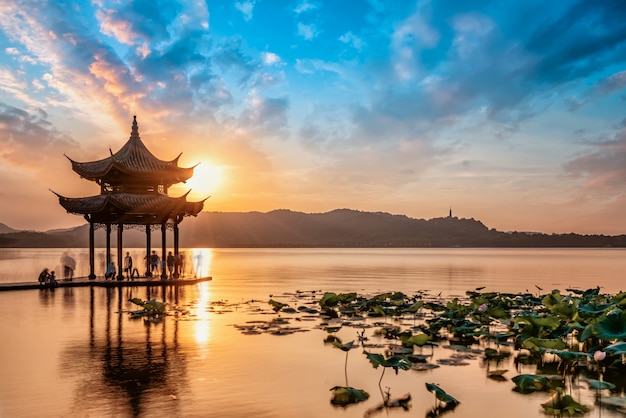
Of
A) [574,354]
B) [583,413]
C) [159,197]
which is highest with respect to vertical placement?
[159,197]

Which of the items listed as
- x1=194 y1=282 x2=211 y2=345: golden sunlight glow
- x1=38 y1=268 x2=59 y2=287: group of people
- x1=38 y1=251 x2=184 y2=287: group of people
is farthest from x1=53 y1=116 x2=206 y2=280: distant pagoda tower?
x1=194 y1=282 x2=211 y2=345: golden sunlight glow

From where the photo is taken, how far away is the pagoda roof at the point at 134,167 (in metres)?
33.0

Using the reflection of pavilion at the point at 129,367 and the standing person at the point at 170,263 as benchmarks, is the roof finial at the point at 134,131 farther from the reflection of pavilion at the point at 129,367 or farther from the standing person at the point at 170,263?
the reflection of pavilion at the point at 129,367

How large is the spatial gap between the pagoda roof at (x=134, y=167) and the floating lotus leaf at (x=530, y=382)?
2712cm

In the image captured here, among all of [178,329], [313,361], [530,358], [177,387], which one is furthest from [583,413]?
[178,329]

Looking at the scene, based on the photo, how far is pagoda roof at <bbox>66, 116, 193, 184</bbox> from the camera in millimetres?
33000

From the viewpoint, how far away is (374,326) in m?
19.2

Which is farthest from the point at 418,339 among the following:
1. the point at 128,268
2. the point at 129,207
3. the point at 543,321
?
the point at 128,268

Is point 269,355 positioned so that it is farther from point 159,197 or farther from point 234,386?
point 159,197

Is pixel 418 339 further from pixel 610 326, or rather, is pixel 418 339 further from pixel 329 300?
pixel 329 300

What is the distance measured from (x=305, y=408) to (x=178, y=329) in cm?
870

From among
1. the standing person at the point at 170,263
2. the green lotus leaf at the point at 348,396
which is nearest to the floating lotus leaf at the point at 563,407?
the green lotus leaf at the point at 348,396

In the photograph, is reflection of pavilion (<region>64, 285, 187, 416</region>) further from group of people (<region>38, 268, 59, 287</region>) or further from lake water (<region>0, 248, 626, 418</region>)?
group of people (<region>38, 268, 59, 287</region>)

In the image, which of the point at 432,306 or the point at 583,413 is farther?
the point at 432,306
